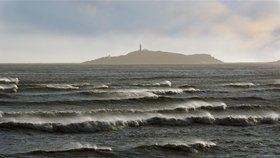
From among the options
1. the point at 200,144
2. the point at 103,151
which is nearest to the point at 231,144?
the point at 200,144

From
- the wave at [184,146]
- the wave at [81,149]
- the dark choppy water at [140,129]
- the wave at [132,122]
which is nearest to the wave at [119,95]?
the dark choppy water at [140,129]

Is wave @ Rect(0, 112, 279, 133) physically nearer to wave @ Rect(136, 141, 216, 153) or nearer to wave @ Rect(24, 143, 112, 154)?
wave @ Rect(24, 143, 112, 154)

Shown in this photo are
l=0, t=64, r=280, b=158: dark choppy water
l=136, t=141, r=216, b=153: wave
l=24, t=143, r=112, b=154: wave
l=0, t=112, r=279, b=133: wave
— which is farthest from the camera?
l=0, t=112, r=279, b=133: wave

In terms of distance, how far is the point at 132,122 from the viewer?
32.3 meters

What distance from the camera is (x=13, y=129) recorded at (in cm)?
2948

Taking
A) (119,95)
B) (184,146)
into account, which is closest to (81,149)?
(184,146)

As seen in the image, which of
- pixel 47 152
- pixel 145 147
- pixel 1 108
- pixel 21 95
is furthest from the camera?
pixel 21 95

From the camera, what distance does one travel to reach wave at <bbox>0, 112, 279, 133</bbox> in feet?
98.8

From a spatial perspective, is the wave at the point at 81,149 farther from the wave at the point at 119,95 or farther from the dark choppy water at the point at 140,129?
the wave at the point at 119,95

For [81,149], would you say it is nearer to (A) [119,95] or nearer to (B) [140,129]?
(B) [140,129]

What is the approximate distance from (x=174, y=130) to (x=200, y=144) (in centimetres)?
567

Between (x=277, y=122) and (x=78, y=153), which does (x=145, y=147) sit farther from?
(x=277, y=122)

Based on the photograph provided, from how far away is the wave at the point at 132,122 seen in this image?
30109mm

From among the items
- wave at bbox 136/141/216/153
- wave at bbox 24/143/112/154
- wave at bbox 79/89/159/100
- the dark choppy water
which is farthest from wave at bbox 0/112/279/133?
wave at bbox 79/89/159/100
